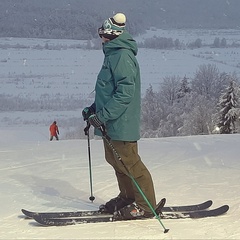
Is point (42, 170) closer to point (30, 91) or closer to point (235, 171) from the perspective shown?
point (235, 171)

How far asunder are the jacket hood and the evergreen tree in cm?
2610

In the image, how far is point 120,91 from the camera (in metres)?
3.03

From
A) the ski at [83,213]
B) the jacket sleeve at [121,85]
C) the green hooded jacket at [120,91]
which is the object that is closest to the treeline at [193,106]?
the ski at [83,213]

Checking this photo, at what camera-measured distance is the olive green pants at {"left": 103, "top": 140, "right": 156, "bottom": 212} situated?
10.6 feet

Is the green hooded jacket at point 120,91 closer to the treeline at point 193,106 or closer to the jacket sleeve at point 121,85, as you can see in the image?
the jacket sleeve at point 121,85

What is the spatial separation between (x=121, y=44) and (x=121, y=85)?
0.29 metres

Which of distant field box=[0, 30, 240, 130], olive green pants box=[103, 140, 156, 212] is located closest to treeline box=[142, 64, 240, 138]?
distant field box=[0, 30, 240, 130]

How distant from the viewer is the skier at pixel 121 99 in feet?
10.00

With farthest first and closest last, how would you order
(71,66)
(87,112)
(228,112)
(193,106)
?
(71,66)
(193,106)
(228,112)
(87,112)

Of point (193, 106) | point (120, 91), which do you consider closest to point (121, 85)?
point (120, 91)

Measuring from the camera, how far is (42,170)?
19.2 ft

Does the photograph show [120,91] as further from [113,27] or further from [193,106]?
[193,106]

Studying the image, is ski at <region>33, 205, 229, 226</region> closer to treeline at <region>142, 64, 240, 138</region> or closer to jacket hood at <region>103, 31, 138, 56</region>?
jacket hood at <region>103, 31, 138, 56</region>

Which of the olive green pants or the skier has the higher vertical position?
the skier
